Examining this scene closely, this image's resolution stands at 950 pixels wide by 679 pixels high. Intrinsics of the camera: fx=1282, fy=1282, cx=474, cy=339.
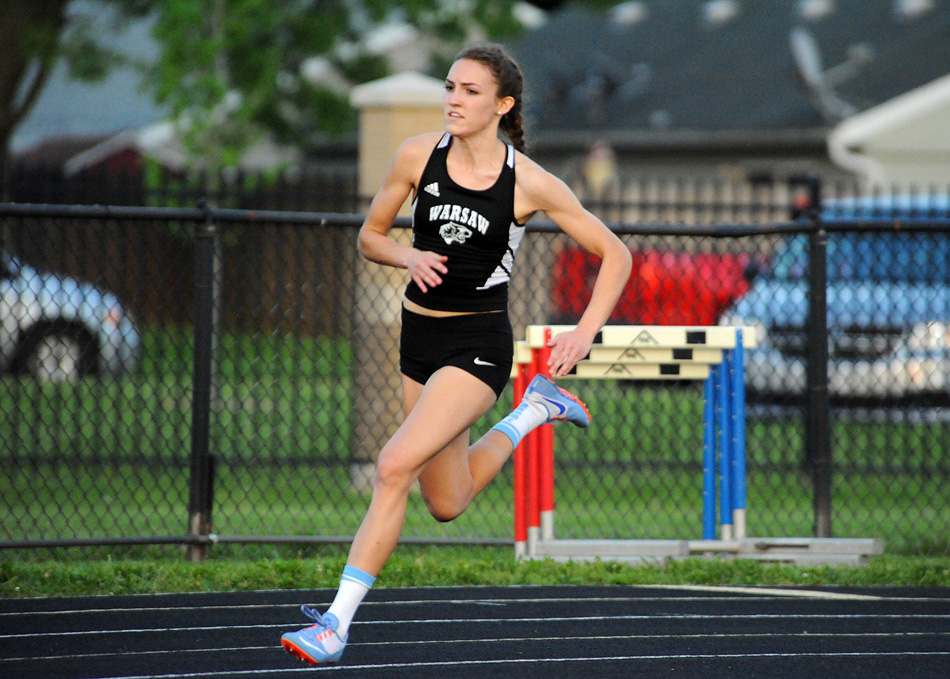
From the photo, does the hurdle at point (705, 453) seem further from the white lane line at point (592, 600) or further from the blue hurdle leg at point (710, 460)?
the white lane line at point (592, 600)

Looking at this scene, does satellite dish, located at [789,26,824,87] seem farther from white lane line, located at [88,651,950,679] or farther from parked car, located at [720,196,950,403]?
white lane line, located at [88,651,950,679]

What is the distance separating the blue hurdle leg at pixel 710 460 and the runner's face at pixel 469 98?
2.91 metres

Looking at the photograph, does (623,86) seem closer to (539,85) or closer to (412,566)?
(539,85)

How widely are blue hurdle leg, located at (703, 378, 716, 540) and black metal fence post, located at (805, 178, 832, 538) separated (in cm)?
74

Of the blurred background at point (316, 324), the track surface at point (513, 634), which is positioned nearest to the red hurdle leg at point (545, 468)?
the track surface at point (513, 634)

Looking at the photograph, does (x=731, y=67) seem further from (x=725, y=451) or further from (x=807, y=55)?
(x=725, y=451)

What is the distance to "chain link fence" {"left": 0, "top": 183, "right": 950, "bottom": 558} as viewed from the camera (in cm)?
760

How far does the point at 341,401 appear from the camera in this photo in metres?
9.66

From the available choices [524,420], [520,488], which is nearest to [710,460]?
[520,488]

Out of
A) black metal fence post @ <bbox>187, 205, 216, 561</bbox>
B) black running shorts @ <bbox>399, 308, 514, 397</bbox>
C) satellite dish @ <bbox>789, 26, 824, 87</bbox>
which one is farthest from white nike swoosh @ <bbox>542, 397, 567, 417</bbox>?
satellite dish @ <bbox>789, 26, 824, 87</bbox>

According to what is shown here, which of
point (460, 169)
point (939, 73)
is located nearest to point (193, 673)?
point (460, 169)

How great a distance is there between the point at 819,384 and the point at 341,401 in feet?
12.0

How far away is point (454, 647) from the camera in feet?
17.4

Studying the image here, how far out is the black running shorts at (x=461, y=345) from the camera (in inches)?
197
